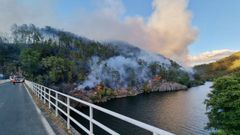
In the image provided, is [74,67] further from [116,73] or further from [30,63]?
[30,63]

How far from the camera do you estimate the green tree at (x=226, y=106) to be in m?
26.5

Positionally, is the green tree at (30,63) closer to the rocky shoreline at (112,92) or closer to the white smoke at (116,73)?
the rocky shoreline at (112,92)

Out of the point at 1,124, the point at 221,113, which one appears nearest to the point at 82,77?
the point at 221,113

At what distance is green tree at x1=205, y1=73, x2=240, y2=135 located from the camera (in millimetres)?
26531

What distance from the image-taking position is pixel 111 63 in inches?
5861

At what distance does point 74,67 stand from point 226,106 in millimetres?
89477

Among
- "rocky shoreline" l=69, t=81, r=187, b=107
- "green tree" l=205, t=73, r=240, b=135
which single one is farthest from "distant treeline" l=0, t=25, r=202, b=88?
"green tree" l=205, t=73, r=240, b=135

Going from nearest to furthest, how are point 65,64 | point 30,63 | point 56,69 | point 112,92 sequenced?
point 30,63, point 56,69, point 65,64, point 112,92

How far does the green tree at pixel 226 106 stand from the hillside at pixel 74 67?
58197mm

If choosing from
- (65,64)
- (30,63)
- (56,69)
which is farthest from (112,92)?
(30,63)

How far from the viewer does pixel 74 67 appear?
112 metres

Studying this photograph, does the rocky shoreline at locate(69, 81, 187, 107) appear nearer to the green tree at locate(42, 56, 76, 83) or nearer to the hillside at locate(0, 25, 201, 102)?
the hillside at locate(0, 25, 201, 102)

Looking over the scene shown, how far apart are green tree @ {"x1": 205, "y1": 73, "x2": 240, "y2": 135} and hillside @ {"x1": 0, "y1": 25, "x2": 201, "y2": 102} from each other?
58197 mm

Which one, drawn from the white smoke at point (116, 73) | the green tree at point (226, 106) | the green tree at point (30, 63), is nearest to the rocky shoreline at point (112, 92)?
the white smoke at point (116, 73)
